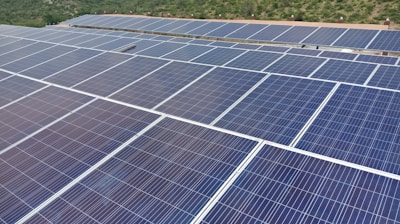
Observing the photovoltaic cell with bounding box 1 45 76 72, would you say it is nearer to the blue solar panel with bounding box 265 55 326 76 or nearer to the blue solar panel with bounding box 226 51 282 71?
the blue solar panel with bounding box 226 51 282 71

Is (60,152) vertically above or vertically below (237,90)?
above

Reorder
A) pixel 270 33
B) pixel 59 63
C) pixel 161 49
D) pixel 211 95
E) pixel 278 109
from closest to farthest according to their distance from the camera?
pixel 278 109 < pixel 211 95 < pixel 59 63 < pixel 161 49 < pixel 270 33

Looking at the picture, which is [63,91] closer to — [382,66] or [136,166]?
[136,166]

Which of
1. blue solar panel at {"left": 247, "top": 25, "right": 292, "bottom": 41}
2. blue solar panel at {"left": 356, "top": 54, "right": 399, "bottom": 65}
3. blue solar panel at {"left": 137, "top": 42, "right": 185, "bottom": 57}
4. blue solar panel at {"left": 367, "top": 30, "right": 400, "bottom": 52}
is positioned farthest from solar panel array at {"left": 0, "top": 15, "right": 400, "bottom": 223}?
blue solar panel at {"left": 247, "top": 25, "right": 292, "bottom": 41}

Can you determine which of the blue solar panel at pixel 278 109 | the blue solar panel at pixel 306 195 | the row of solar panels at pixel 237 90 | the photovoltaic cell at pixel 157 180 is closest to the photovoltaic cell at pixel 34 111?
the row of solar panels at pixel 237 90

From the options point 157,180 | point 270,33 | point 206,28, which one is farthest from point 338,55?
point 157,180

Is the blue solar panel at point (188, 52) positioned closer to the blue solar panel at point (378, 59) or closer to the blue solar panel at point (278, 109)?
the blue solar panel at point (278, 109)

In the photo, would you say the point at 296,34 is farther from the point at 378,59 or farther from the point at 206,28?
the point at 206,28
